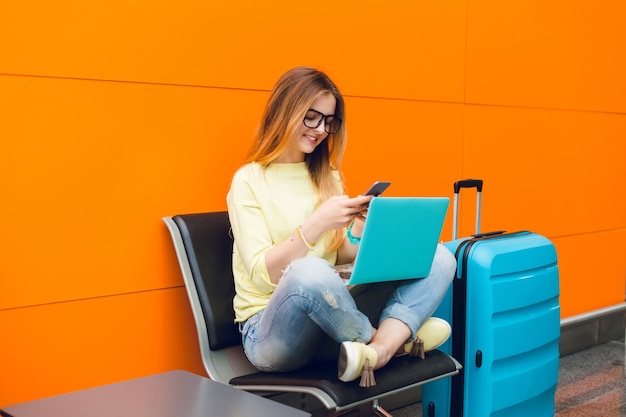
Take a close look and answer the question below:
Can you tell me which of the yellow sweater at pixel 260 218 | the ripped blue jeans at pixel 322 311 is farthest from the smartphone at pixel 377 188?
the yellow sweater at pixel 260 218

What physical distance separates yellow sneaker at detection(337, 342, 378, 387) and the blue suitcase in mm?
624

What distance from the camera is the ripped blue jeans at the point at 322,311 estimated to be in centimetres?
177

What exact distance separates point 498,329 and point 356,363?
71 centimetres

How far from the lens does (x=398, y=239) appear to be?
1.85 m

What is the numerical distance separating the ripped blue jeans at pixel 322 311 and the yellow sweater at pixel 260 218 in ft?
0.27

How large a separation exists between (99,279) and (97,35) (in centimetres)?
66

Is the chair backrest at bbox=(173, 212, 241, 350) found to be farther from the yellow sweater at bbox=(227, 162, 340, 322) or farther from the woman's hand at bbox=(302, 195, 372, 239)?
the woman's hand at bbox=(302, 195, 372, 239)

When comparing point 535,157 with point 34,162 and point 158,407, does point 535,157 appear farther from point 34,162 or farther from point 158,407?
point 158,407

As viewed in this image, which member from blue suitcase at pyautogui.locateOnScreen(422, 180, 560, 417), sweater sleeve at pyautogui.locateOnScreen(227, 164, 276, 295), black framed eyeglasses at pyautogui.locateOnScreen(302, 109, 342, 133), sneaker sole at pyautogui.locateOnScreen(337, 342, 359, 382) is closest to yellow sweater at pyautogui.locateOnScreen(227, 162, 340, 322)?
sweater sleeve at pyautogui.locateOnScreen(227, 164, 276, 295)

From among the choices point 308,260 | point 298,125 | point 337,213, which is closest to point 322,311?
point 308,260

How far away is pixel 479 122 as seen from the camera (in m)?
3.09

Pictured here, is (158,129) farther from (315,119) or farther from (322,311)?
(322,311)

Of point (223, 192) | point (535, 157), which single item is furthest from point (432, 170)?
point (223, 192)

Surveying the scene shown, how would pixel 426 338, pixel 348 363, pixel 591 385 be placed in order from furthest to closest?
pixel 591 385, pixel 426 338, pixel 348 363
